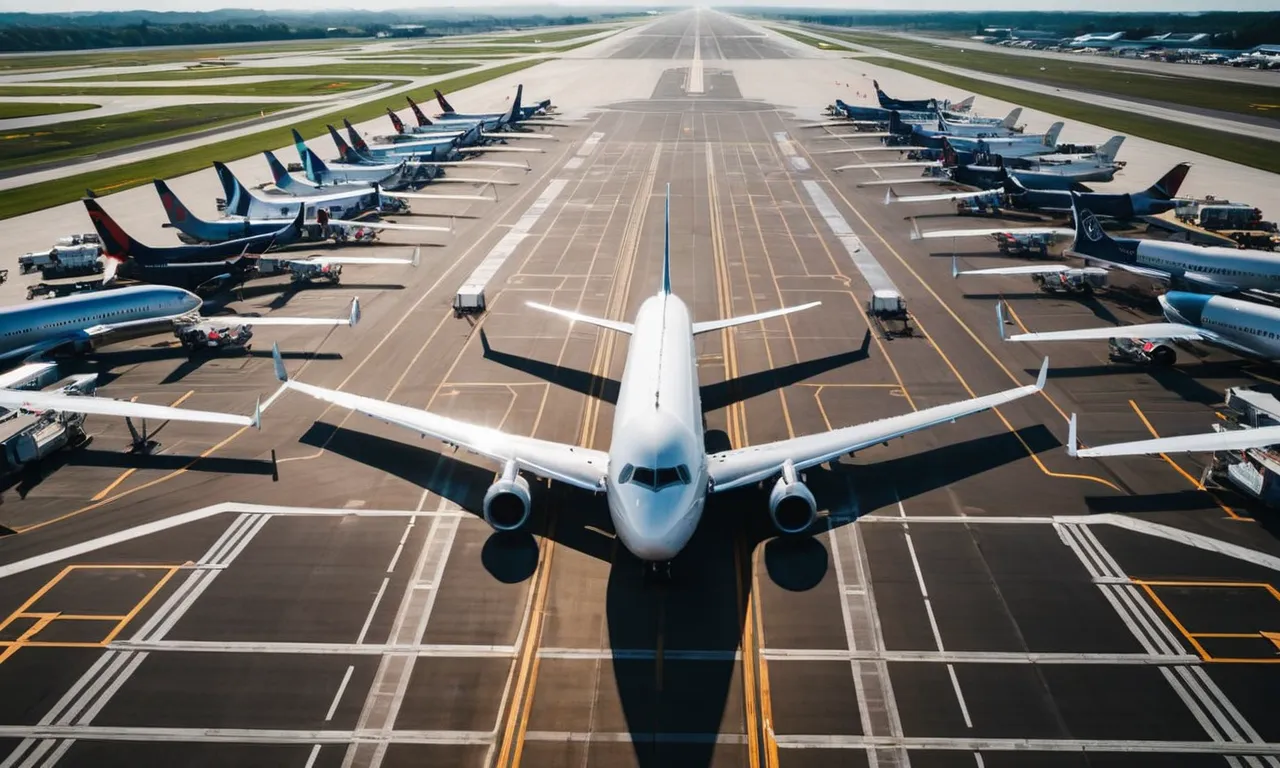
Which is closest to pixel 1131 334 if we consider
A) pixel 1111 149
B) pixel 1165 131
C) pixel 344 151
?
pixel 1111 149

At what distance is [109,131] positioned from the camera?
131 meters

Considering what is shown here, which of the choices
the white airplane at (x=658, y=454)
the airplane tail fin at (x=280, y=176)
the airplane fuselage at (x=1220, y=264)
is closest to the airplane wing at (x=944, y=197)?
the airplane fuselage at (x=1220, y=264)

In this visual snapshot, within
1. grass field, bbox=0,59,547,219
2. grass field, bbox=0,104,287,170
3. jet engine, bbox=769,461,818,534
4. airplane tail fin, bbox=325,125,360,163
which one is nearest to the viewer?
jet engine, bbox=769,461,818,534

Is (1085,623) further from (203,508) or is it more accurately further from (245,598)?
(203,508)

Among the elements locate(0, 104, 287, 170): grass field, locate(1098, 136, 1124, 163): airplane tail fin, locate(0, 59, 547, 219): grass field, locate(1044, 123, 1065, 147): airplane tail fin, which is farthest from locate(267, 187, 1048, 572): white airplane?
locate(0, 104, 287, 170): grass field

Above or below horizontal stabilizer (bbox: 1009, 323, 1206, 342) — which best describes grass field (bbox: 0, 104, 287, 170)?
above

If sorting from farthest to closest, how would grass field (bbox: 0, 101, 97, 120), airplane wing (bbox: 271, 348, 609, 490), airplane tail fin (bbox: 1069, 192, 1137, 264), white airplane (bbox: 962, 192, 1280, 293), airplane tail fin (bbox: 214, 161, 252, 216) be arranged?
grass field (bbox: 0, 101, 97, 120) < airplane tail fin (bbox: 214, 161, 252, 216) < airplane tail fin (bbox: 1069, 192, 1137, 264) < white airplane (bbox: 962, 192, 1280, 293) < airplane wing (bbox: 271, 348, 609, 490)

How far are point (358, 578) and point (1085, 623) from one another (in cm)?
2830

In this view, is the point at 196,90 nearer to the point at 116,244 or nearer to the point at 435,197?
the point at 435,197

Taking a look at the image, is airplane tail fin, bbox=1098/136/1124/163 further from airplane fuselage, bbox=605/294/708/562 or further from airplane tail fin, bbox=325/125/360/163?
airplane tail fin, bbox=325/125/360/163

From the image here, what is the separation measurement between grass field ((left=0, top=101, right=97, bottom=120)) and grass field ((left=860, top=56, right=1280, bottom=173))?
207 m

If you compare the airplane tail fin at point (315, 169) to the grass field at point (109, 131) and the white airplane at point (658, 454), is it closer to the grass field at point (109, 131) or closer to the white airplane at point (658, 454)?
the grass field at point (109, 131)

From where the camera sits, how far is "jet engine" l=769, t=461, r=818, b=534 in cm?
2898

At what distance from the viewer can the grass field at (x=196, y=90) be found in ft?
592
